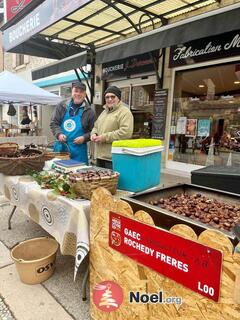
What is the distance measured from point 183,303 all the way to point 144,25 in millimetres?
5845

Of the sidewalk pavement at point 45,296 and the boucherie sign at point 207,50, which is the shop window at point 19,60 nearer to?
the boucherie sign at point 207,50

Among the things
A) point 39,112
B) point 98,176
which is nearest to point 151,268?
point 98,176

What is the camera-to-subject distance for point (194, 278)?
3.54ft

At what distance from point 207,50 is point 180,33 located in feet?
5.18

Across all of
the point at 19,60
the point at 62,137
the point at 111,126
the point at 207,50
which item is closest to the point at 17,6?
the point at 207,50

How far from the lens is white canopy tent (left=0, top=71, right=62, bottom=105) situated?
19.2 feet

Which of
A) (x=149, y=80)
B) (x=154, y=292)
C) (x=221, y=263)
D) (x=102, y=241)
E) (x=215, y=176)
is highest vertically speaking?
(x=149, y=80)

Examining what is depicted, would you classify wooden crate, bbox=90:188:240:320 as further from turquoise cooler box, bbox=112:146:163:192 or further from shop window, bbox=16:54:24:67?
shop window, bbox=16:54:24:67

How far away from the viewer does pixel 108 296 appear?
1527 millimetres

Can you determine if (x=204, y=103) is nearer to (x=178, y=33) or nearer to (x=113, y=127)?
(x=178, y=33)

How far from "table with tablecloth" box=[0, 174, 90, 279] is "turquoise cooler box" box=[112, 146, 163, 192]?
35 cm

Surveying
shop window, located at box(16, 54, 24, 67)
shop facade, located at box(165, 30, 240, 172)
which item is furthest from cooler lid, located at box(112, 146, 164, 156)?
shop window, located at box(16, 54, 24, 67)

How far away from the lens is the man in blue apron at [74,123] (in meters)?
2.93

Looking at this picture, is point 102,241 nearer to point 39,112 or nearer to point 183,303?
point 183,303
